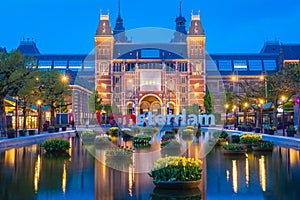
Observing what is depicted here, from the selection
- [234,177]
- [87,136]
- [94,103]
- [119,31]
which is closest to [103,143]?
[87,136]

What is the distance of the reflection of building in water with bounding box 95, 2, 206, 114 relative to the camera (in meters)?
93.9

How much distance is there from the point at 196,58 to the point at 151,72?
11278mm

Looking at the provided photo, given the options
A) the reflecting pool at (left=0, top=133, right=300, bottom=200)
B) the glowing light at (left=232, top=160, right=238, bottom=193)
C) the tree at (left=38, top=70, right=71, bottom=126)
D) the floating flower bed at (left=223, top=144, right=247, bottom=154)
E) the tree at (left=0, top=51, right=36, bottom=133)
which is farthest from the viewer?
the tree at (left=38, top=70, right=71, bottom=126)

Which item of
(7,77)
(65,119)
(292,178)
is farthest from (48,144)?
(65,119)

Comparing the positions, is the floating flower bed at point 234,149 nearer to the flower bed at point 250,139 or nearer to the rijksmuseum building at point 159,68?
the flower bed at point 250,139

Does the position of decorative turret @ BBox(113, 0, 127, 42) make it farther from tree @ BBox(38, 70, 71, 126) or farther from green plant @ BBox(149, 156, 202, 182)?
green plant @ BBox(149, 156, 202, 182)

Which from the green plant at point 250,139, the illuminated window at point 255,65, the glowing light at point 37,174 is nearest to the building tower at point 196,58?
the illuminated window at point 255,65

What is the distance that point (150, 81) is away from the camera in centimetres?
9494

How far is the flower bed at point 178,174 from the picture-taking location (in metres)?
11.2

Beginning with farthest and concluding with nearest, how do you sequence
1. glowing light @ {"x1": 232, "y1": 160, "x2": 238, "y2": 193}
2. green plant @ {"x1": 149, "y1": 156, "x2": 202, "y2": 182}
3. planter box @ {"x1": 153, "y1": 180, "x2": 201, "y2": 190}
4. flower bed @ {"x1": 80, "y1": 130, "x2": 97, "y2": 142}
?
flower bed @ {"x1": 80, "y1": 130, "x2": 97, "y2": 142}
glowing light @ {"x1": 232, "y1": 160, "x2": 238, "y2": 193}
green plant @ {"x1": 149, "y1": 156, "x2": 202, "y2": 182}
planter box @ {"x1": 153, "y1": 180, "x2": 201, "y2": 190}

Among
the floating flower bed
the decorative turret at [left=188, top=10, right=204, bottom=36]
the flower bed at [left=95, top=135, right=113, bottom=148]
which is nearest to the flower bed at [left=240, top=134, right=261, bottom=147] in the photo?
the floating flower bed

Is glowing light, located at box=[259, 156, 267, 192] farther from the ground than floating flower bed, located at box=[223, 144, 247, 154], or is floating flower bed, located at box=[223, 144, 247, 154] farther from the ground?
floating flower bed, located at box=[223, 144, 247, 154]

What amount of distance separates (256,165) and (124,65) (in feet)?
269

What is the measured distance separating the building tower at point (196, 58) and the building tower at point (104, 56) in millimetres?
18231
